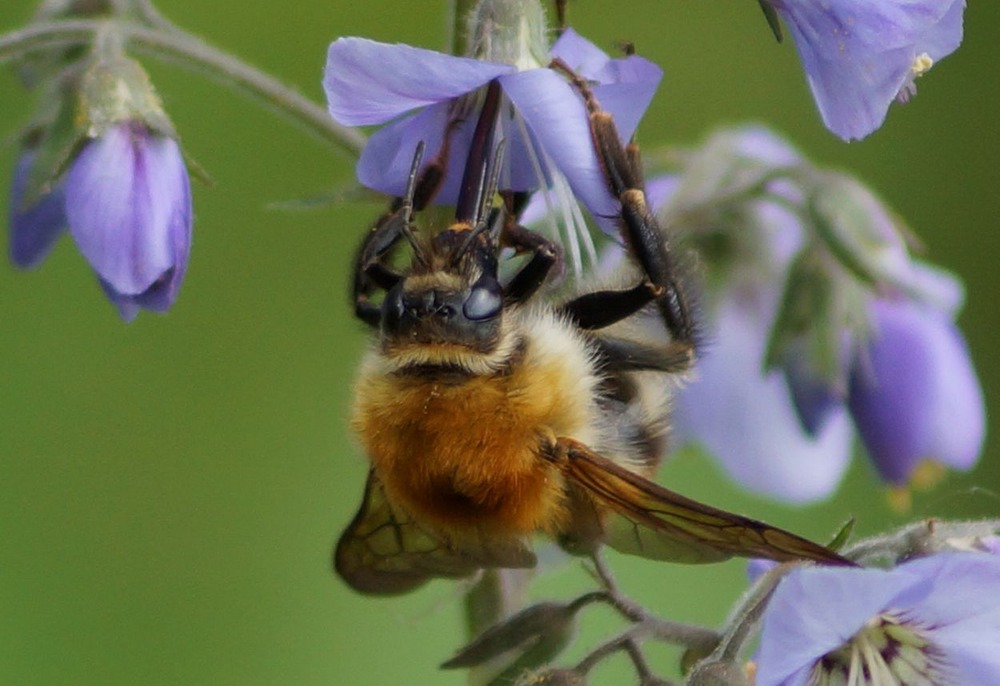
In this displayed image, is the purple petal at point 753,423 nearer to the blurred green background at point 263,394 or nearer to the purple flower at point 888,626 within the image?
the blurred green background at point 263,394

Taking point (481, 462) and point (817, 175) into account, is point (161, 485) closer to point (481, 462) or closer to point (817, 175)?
point (817, 175)

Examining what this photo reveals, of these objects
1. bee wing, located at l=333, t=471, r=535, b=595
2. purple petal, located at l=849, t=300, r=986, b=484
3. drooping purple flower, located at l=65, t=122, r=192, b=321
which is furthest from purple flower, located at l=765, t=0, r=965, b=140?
purple petal, located at l=849, t=300, r=986, b=484

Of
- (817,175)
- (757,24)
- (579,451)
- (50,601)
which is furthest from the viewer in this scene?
(757,24)

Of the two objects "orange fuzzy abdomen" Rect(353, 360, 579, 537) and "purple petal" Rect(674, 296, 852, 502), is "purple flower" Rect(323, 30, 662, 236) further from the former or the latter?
"purple petal" Rect(674, 296, 852, 502)

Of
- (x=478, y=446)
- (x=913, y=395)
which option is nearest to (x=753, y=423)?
(x=913, y=395)

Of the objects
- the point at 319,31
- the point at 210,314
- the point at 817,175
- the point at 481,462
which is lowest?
the point at 210,314

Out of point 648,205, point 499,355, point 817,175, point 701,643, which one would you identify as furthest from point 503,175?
point 817,175
